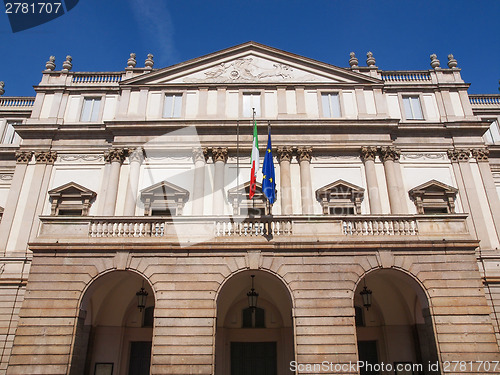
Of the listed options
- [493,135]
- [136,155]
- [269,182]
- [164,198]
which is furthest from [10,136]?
[493,135]

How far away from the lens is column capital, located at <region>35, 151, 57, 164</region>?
2145 cm

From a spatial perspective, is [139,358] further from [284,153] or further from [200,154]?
[284,153]

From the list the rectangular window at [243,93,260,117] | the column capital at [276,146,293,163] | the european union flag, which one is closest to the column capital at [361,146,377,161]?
the column capital at [276,146,293,163]

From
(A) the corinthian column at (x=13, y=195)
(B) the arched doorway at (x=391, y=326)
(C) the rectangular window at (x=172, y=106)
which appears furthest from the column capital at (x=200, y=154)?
(B) the arched doorway at (x=391, y=326)

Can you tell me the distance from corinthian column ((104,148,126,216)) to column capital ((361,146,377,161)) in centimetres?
1272

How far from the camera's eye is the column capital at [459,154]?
21.4 metres

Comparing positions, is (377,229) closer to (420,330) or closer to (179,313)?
(420,330)

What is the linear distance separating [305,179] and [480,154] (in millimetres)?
9752

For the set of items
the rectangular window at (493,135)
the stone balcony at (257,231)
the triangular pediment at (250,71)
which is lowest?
the stone balcony at (257,231)

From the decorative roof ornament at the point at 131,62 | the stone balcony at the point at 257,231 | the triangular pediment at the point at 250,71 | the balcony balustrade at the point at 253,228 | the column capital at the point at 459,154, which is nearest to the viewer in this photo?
the stone balcony at the point at 257,231

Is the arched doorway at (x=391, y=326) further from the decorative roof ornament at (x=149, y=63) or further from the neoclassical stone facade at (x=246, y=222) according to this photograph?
the decorative roof ornament at (x=149, y=63)

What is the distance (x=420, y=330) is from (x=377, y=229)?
5432 millimetres

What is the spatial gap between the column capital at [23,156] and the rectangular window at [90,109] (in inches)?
134

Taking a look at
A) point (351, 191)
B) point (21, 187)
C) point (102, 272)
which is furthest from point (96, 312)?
point (351, 191)
